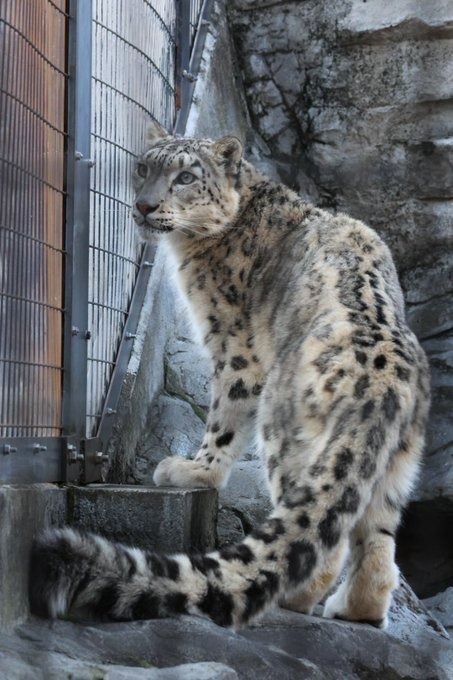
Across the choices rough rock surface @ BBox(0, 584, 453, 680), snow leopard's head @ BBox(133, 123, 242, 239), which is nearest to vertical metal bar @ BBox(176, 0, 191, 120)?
snow leopard's head @ BBox(133, 123, 242, 239)

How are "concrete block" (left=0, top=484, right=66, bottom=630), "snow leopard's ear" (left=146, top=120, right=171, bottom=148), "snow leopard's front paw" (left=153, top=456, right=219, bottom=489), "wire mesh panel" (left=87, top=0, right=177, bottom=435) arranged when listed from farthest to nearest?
"snow leopard's ear" (left=146, top=120, right=171, bottom=148) → "wire mesh panel" (left=87, top=0, right=177, bottom=435) → "snow leopard's front paw" (left=153, top=456, right=219, bottom=489) → "concrete block" (left=0, top=484, right=66, bottom=630)

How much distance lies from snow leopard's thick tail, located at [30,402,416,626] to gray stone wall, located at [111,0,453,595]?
7.57 ft

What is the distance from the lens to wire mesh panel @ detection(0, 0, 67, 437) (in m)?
2.95

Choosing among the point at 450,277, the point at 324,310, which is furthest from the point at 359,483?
the point at 450,277

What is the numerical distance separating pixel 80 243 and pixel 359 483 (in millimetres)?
1234

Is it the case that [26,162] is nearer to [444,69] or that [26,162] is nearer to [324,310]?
[324,310]

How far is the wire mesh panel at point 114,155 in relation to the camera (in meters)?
4.07

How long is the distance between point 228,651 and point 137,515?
2.38 feet

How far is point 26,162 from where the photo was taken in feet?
10.2

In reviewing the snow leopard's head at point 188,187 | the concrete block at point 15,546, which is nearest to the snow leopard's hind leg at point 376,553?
the concrete block at point 15,546

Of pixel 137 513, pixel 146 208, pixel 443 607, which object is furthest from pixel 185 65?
pixel 443 607

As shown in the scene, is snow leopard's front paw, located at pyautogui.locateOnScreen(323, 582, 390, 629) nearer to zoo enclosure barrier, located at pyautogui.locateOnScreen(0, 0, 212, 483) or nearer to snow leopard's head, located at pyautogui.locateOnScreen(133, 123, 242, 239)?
zoo enclosure barrier, located at pyautogui.locateOnScreen(0, 0, 212, 483)

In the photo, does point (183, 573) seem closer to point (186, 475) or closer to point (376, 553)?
point (376, 553)

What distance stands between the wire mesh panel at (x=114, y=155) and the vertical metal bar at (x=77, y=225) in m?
0.30
